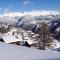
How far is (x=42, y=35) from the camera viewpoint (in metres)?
23.3

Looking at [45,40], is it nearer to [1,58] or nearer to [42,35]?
[42,35]

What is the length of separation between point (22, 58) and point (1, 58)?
2.45 ft

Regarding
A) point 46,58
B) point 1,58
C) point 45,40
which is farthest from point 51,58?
point 45,40

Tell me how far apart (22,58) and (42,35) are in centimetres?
1618

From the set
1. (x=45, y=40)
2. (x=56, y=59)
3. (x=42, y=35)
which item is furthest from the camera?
(x=42, y=35)

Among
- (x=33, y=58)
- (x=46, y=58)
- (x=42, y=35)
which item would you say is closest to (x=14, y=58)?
(x=33, y=58)

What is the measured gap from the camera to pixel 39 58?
7309 mm

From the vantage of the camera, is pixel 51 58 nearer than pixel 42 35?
Yes

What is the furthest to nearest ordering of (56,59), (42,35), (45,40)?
1. (42,35)
2. (45,40)
3. (56,59)

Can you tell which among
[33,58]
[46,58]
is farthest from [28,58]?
[46,58]

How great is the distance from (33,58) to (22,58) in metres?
0.39

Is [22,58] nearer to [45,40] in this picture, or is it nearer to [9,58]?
[9,58]

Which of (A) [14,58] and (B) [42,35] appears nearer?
(A) [14,58]

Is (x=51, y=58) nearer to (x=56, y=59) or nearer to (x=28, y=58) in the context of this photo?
(x=56, y=59)
